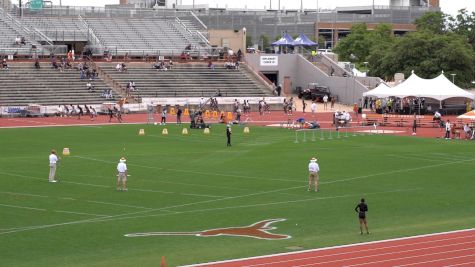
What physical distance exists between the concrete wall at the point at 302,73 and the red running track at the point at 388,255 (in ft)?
218

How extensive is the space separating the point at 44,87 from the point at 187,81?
14960 mm

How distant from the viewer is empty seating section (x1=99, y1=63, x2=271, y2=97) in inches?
3556

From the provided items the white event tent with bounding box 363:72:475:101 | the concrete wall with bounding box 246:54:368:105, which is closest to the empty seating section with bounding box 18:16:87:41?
the concrete wall with bounding box 246:54:368:105

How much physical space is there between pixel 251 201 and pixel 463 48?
63.0 metres

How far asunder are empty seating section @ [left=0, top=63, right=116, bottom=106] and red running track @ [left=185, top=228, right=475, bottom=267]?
179 ft

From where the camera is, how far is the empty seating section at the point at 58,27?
99375 mm

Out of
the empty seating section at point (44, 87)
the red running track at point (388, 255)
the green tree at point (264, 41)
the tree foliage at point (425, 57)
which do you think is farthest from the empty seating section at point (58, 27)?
the red running track at point (388, 255)

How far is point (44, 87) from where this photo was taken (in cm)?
8400

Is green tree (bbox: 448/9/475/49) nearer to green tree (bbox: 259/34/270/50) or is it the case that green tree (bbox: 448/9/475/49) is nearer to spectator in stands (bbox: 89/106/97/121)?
green tree (bbox: 259/34/270/50)

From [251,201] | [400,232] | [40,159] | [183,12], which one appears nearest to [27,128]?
[40,159]

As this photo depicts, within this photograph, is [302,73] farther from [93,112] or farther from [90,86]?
[93,112]

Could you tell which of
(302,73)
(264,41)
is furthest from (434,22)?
(302,73)

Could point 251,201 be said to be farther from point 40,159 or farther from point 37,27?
point 37,27

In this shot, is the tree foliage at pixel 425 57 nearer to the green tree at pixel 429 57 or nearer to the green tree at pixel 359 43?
the green tree at pixel 429 57
